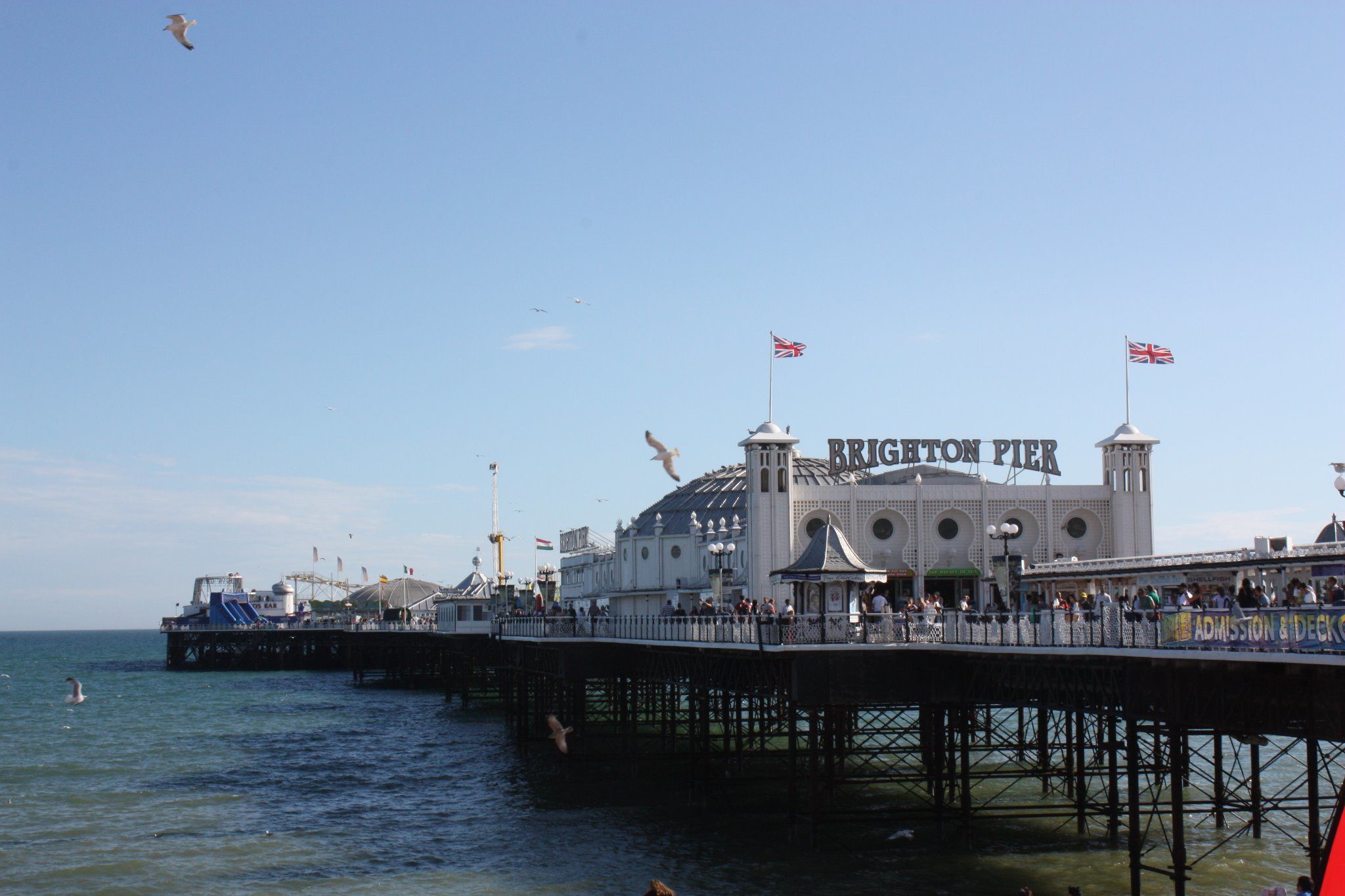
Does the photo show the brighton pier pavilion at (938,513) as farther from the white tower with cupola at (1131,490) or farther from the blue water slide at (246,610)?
the blue water slide at (246,610)

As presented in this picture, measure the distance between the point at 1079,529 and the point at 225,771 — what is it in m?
36.7

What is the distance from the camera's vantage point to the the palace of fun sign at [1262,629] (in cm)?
2009

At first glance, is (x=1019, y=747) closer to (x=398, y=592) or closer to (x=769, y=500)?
(x=769, y=500)

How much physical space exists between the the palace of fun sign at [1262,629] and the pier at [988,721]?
0.16 meters

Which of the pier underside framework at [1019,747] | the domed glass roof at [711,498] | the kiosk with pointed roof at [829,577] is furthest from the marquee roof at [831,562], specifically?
the domed glass roof at [711,498]

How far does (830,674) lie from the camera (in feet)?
109

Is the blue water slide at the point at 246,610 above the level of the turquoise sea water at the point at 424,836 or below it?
above

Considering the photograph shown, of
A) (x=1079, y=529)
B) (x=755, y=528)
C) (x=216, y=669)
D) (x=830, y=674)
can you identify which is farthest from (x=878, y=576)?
(x=216, y=669)

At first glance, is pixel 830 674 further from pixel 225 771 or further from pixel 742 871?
pixel 225 771

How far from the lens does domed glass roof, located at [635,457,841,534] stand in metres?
77.8

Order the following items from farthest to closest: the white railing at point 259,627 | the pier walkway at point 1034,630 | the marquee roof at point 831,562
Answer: the white railing at point 259,627 < the marquee roof at point 831,562 < the pier walkway at point 1034,630

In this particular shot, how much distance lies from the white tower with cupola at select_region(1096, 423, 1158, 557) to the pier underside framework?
957 centimetres

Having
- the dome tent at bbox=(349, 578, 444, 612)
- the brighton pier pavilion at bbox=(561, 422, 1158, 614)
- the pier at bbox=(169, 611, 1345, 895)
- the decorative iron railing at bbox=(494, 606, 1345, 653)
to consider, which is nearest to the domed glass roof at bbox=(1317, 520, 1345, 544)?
the pier at bbox=(169, 611, 1345, 895)

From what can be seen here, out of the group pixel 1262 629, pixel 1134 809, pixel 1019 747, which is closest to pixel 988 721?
pixel 1019 747
